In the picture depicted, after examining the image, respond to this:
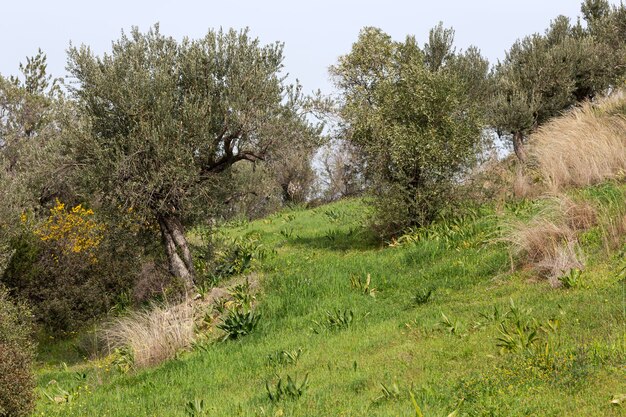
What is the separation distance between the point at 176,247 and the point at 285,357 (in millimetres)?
8446

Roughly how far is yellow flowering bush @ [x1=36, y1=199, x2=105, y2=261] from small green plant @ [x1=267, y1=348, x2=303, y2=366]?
460 inches

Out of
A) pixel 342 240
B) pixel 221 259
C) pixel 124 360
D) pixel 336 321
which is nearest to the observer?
pixel 336 321

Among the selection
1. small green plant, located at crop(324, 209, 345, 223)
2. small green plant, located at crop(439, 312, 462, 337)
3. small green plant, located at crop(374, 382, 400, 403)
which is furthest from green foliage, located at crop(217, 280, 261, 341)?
small green plant, located at crop(324, 209, 345, 223)

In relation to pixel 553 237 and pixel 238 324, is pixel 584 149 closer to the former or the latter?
pixel 553 237

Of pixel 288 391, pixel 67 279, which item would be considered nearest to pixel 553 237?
pixel 288 391

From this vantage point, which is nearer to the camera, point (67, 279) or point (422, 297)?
point (422, 297)

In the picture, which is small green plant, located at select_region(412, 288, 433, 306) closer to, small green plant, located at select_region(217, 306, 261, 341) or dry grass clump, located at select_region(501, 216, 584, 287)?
dry grass clump, located at select_region(501, 216, 584, 287)

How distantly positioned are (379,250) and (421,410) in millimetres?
10064

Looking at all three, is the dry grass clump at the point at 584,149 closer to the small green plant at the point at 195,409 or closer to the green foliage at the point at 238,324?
the green foliage at the point at 238,324

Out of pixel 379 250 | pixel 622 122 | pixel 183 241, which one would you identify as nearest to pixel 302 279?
pixel 379 250

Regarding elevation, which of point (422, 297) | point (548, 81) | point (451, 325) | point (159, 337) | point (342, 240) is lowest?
point (451, 325)

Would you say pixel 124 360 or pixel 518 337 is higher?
pixel 124 360

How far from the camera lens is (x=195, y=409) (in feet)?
25.8

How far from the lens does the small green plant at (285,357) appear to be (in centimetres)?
940
